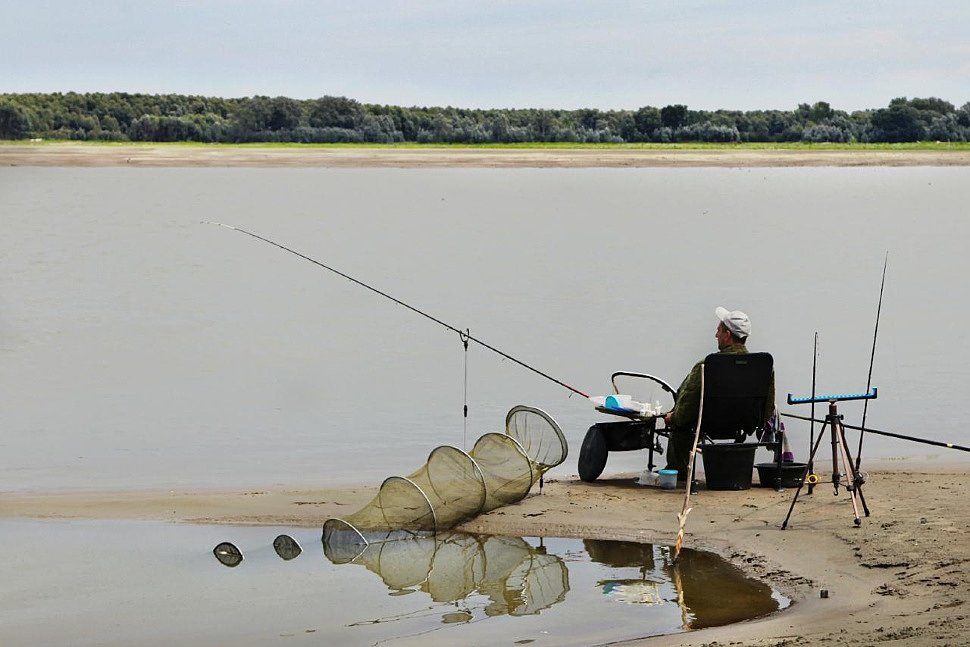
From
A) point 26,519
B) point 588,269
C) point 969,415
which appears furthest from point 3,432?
point 588,269

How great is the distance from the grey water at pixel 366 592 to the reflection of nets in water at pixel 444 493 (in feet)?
0.43

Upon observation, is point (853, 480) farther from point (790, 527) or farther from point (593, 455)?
point (593, 455)

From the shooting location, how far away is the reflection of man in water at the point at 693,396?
9.53m

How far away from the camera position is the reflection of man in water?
953 cm

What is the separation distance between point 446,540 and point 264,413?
19.3 ft

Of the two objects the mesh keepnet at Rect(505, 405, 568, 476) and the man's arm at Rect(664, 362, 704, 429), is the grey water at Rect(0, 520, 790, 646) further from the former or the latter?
the man's arm at Rect(664, 362, 704, 429)

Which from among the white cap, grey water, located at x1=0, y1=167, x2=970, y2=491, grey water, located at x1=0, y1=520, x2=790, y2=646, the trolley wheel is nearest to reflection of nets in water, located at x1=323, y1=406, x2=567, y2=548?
grey water, located at x1=0, y1=520, x2=790, y2=646

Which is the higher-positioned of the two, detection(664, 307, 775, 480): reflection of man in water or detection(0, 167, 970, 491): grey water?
detection(664, 307, 775, 480): reflection of man in water

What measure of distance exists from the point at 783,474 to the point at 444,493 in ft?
7.58

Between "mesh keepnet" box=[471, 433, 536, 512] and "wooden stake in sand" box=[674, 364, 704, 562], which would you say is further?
"mesh keepnet" box=[471, 433, 536, 512]

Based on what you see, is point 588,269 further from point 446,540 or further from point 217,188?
point 217,188

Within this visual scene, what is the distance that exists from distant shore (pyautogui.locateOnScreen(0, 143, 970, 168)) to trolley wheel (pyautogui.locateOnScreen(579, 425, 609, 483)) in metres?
60.0

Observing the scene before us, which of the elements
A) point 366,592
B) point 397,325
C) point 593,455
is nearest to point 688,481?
point 593,455

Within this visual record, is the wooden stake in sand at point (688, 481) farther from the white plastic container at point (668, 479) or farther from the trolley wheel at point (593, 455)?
the trolley wheel at point (593, 455)
